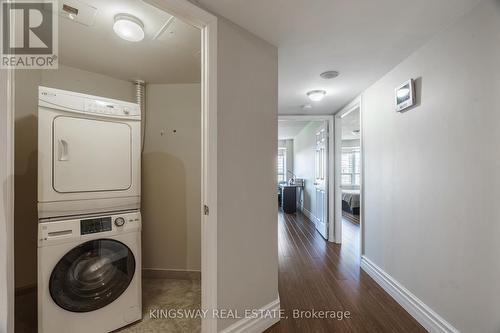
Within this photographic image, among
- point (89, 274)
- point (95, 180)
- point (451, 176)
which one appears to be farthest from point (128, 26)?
point (451, 176)

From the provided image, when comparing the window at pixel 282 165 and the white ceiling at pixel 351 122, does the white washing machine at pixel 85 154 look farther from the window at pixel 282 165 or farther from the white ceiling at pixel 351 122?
the window at pixel 282 165

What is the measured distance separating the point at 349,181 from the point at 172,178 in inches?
288

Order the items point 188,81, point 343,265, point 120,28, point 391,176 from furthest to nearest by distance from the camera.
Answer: point 343,265 → point 188,81 → point 391,176 → point 120,28

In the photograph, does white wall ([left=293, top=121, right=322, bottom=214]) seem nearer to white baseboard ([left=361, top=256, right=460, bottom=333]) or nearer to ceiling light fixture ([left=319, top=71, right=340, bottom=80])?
ceiling light fixture ([left=319, top=71, right=340, bottom=80])

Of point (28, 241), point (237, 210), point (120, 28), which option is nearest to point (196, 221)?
point (237, 210)

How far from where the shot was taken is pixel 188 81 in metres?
2.45

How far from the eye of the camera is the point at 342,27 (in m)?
1.52

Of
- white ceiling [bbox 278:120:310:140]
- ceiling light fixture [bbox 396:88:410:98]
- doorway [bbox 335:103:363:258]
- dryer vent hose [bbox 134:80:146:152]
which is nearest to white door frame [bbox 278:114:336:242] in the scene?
doorway [bbox 335:103:363:258]

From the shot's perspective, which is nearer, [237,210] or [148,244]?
[237,210]

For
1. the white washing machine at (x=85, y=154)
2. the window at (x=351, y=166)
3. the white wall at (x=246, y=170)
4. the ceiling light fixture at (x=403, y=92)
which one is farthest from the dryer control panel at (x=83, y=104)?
the window at (x=351, y=166)

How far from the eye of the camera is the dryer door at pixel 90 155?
1438 millimetres

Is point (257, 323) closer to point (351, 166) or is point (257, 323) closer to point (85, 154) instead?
point (85, 154)

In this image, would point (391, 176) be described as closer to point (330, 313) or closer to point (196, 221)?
point (330, 313)

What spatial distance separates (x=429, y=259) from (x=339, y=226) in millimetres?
2038
